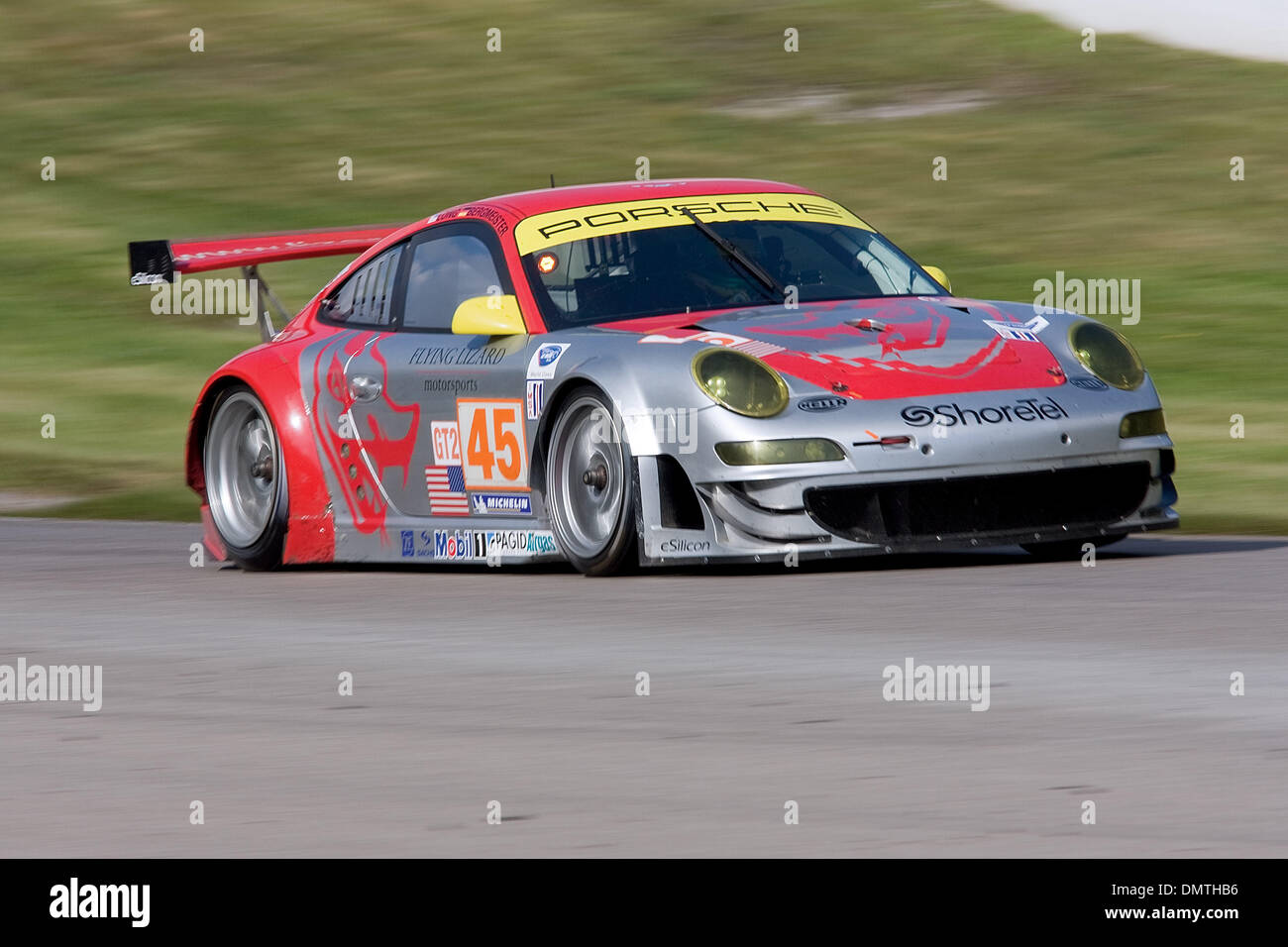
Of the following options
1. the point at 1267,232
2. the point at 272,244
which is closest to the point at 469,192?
the point at 1267,232

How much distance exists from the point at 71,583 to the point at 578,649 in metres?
2.89

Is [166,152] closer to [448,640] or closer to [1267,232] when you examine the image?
[1267,232]

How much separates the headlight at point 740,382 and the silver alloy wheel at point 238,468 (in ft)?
8.35

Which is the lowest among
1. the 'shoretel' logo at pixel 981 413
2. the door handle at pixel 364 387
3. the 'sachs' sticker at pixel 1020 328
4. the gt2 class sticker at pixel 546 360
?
the 'shoretel' logo at pixel 981 413

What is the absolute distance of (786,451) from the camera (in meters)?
7.55

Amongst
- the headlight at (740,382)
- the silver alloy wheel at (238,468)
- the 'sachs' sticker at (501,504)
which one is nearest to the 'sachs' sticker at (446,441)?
the 'sachs' sticker at (501,504)

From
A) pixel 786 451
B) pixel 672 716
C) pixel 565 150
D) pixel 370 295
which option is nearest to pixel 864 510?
pixel 786 451

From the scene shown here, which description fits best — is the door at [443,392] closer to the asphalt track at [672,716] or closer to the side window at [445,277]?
the side window at [445,277]

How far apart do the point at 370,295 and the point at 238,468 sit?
905 mm

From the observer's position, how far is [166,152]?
22469mm

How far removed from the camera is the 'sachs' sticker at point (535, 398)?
8.17 m

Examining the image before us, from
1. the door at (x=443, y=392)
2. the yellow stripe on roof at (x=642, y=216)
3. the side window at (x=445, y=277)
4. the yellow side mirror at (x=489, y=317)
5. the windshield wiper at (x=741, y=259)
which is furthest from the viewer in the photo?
the side window at (x=445, y=277)

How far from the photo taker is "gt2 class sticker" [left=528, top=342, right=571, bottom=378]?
26.7ft

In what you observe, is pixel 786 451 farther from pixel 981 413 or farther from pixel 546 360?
pixel 546 360
